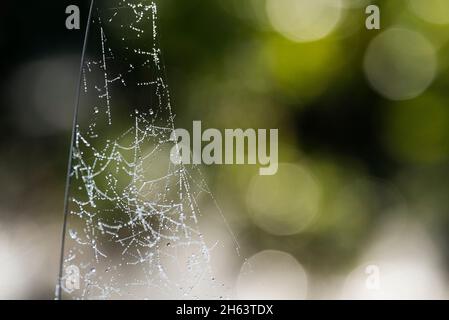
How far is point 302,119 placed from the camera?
2.71m

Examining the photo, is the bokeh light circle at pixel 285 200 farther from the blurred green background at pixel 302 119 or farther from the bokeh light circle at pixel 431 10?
the bokeh light circle at pixel 431 10

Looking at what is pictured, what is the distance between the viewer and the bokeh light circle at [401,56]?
9.04 ft

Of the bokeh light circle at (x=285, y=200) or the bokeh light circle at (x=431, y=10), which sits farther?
the bokeh light circle at (x=431, y=10)

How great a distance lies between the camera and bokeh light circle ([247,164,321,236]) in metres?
2.62

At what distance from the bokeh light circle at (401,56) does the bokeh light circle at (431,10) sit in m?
0.09

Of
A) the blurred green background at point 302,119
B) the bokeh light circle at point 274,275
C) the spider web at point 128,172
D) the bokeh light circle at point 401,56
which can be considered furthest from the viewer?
the bokeh light circle at point 401,56

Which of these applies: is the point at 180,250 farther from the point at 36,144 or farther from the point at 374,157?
the point at 374,157

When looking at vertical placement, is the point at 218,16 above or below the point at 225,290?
above

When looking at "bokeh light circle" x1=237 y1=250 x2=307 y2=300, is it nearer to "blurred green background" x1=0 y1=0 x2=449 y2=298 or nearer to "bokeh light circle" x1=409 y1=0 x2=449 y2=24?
"blurred green background" x1=0 y1=0 x2=449 y2=298

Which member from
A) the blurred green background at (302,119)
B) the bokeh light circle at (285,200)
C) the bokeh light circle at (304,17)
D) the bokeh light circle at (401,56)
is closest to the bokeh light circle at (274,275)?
the blurred green background at (302,119)

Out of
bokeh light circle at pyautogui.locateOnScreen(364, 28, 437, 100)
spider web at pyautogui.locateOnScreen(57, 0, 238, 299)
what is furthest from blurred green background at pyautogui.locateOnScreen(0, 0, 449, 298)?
spider web at pyautogui.locateOnScreen(57, 0, 238, 299)

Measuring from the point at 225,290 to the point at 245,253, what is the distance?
245 mm

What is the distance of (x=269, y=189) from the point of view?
268 centimetres
